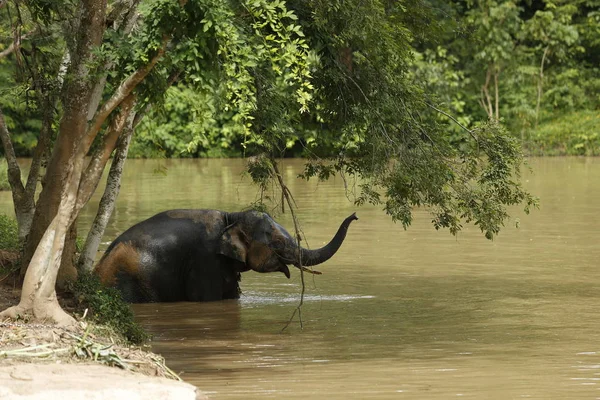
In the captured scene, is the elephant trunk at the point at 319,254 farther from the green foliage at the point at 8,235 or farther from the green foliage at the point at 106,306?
the green foliage at the point at 8,235

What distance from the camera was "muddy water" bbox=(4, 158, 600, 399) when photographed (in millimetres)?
9648

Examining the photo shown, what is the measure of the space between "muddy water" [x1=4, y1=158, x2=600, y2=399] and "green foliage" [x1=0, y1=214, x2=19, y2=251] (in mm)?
2209

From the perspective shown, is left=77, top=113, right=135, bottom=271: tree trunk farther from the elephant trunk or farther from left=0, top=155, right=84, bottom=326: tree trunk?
left=0, top=155, right=84, bottom=326: tree trunk

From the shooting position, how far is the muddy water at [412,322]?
9648 mm

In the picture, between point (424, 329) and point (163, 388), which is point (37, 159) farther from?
point (163, 388)

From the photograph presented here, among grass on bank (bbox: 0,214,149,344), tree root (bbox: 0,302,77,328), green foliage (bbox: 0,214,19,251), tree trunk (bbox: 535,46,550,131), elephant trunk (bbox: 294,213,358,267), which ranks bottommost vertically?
grass on bank (bbox: 0,214,149,344)

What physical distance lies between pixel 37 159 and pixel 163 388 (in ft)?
23.3

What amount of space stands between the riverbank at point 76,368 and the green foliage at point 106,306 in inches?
45.9

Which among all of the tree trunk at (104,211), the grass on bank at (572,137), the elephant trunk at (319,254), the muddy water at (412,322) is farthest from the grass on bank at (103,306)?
the grass on bank at (572,137)

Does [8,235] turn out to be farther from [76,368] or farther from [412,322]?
[76,368]

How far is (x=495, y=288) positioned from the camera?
15.0 m

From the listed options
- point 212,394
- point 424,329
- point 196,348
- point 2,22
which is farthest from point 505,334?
point 2,22

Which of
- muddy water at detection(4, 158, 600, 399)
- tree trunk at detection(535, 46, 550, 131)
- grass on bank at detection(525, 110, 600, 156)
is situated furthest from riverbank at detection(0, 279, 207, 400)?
tree trunk at detection(535, 46, 550, 131)

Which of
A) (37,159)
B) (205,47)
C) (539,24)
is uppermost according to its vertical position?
(539,24)
